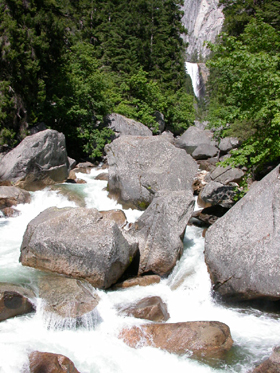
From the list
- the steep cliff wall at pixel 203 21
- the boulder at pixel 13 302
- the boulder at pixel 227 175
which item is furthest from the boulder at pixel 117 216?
the steep cliff wall at pixel 203 21

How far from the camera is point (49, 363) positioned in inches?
221

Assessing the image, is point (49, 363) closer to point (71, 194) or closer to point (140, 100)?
point (71, 194)

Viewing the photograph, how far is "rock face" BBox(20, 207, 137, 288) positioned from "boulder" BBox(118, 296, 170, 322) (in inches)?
41.2

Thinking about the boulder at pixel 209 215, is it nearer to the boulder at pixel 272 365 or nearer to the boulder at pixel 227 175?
the boulder at pixel 227 175

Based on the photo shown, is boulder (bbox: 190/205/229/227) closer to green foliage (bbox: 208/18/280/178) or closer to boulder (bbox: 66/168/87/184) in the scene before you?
green foliage (bbox: 208/18/280/178)

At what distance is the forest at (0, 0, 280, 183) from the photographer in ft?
35.8

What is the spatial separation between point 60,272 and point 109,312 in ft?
5.78

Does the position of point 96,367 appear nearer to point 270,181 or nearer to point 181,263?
point 181,263

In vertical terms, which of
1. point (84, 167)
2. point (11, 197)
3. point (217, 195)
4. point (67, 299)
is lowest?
point (84, 167)

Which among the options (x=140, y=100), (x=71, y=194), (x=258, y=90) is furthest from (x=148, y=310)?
(x=140, y=100)

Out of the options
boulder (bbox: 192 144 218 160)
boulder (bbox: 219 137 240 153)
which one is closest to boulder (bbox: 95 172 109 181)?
boulder (bbox: 192 144 218 160)

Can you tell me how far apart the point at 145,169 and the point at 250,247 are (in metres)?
6.99

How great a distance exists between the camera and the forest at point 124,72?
10.9m

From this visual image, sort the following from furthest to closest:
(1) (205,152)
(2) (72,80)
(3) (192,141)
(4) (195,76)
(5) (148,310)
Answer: (4) (195,76) → (3) (192,141) → (1) (205,152) → (2) (72,80) → (5) (148,310)
